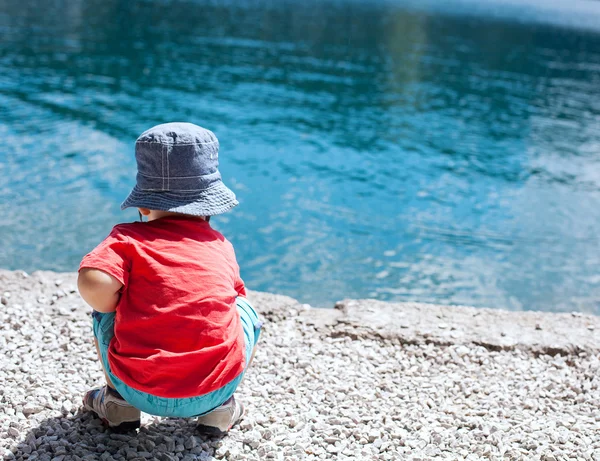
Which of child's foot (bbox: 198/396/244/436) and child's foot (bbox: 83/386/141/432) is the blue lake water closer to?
child's foot (bbox: 198/396/244/436)

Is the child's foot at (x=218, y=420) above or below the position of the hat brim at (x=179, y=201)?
below

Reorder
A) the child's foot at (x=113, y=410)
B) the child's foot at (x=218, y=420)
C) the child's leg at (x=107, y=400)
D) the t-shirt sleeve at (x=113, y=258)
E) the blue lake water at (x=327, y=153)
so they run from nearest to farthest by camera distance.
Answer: the t-shirt sleeve at (x=113, y=258)
the child's leg at (x=107, y=400)
the child's foot at (x=113, y=410)
the child's foot at (x=218, y=420)
the blue lake water at (x=327, y=153)

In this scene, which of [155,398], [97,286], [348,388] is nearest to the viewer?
[97,286]

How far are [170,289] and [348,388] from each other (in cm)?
160

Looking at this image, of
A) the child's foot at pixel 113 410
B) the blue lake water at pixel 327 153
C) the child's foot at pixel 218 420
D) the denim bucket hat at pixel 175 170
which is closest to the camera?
the denim bucket hat at pixel 175 170

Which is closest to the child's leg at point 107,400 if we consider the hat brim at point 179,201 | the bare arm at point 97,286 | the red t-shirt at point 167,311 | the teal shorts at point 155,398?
the teal shorts at point 155,398

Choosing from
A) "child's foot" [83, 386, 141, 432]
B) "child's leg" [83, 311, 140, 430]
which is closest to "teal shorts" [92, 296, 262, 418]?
"child's leg" [83, 311, 140, 430]

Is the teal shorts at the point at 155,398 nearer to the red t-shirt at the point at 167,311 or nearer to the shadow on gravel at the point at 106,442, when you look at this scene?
the red t-shirt at the point at 167,311

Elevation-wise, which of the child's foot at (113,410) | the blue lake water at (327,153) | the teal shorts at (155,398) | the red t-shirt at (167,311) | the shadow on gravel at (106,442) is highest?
the red t-shirt at (167,311)

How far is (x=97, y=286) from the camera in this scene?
242 cm

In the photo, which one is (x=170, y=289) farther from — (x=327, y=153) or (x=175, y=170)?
(x=327, y=153)

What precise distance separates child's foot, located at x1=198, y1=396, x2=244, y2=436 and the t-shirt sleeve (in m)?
0.87

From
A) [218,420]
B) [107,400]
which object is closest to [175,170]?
[107,400]

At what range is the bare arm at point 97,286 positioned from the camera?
2.41 metres
